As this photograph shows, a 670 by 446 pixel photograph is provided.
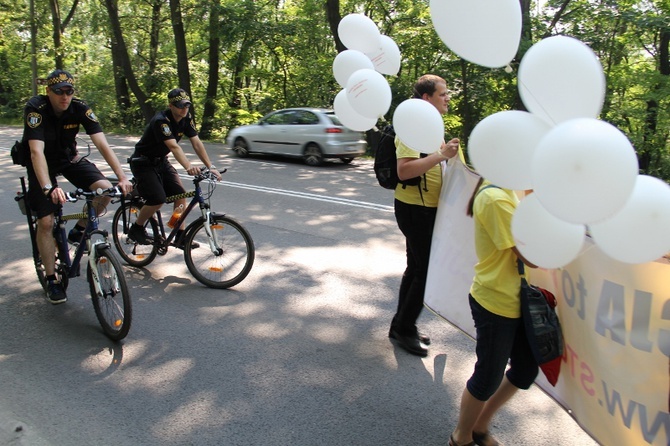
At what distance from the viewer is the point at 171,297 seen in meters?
5.07

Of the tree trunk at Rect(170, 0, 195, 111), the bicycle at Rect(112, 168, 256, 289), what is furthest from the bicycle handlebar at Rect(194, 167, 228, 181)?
the tree trunk at Rect(170, 0, 195, 111)

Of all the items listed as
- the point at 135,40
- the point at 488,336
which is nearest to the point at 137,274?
the point at 488,336

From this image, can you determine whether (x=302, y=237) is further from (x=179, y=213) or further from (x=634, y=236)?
(x=634, y=236)

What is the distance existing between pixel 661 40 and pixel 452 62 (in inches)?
243

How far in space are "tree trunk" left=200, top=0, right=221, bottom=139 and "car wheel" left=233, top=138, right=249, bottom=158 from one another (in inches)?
302

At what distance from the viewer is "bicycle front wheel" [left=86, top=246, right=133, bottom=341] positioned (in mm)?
4074

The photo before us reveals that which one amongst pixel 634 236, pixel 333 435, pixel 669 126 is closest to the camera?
pixel 634 236

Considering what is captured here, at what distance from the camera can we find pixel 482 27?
2.37 meters

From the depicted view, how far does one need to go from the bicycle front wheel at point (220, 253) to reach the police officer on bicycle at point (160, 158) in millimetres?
167

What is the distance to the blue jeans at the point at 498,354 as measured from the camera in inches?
100

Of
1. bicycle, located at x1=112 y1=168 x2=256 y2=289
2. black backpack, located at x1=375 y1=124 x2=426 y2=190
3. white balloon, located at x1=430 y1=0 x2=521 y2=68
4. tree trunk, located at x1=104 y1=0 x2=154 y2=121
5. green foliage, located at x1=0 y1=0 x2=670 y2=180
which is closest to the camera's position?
white balloon, located at x1=430 y1=0 x2=521 y2=68

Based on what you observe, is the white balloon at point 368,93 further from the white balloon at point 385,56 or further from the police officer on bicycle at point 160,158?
the police officer on bicycle at point 160,158

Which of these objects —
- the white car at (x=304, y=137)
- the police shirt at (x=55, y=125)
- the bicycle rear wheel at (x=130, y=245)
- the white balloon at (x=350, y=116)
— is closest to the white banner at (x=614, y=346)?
the white balloon at (x=350, y=116)

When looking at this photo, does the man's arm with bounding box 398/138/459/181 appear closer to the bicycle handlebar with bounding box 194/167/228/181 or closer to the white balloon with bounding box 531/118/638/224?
the white balloon with bounding box 531/118/638/224
